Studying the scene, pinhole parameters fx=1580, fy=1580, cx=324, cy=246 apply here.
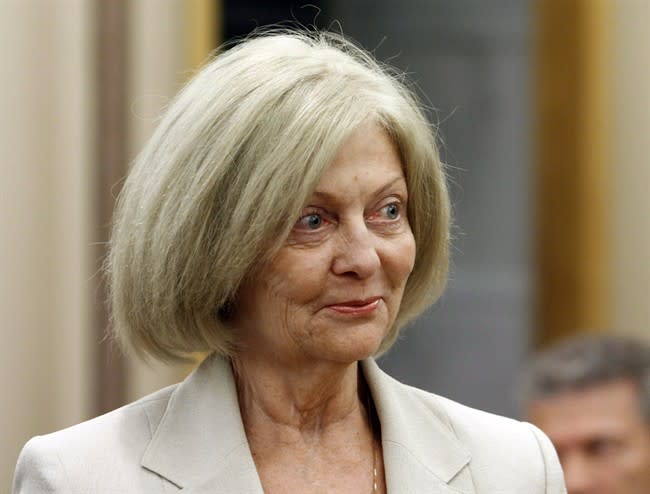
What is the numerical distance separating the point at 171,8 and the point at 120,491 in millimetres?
3466

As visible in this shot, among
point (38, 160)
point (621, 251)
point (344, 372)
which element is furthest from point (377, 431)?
point (621, 251)

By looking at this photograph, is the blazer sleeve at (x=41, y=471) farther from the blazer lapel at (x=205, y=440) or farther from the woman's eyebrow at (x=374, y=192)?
the woman's eyebrow at (x=374, y=192)

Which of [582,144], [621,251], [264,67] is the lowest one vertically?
[621,251]

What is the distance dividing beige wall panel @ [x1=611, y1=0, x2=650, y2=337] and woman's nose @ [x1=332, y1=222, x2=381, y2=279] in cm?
372

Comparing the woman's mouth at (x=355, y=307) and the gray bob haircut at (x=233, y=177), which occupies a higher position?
the gray bob haircut at (x=233, y=177)

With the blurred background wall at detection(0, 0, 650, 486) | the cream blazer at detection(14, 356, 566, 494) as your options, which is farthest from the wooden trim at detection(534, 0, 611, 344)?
the cream blazer at detection(14, 356, 566, 494)

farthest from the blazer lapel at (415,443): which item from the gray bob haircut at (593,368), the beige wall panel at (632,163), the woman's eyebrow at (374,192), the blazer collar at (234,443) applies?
the beige wall panel at (632,163)

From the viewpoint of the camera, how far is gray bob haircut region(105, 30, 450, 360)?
2.60m

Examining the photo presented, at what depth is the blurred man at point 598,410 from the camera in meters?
4.20

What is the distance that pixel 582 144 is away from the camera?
6.26 meters

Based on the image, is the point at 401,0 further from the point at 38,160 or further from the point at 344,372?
the point at 344,372

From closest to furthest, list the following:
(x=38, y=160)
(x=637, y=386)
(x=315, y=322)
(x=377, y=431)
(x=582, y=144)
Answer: (x=315, y=322) < (x=377, y=431) < (x=637, y=386) < (x=38, y=160) < (x=582, y=144)

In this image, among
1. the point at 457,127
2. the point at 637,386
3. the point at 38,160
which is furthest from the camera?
the point at 457,127

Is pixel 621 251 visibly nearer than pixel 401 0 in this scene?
Yes
